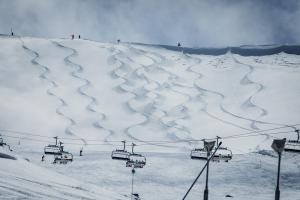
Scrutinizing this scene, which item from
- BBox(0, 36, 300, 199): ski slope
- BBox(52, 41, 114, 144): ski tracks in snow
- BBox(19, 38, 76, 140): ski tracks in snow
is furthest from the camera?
BBox(19, 38, 76, 140): ski tracks in snow

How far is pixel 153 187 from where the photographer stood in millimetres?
35344

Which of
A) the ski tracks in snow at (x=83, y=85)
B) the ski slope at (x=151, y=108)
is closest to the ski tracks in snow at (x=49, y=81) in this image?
the ski slope at (x=151, y=108)

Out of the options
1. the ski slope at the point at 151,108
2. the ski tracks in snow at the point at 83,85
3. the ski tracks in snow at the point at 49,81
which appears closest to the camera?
the ski slope at the point at 151,108

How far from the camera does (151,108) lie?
57438 mm

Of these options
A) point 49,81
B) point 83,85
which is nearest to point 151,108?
point 83,85

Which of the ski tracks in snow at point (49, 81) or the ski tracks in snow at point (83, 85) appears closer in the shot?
the ski tracks in snow at point (83, 85)

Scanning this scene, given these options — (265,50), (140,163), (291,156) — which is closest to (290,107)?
(291,156)

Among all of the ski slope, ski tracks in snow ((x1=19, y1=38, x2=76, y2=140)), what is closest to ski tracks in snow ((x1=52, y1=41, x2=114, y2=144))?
the ski slope

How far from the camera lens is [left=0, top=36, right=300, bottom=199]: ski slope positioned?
39062 millimetres

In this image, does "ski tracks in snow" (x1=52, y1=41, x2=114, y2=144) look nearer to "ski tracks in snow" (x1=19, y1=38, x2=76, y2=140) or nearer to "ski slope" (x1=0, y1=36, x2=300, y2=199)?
"ski slope" (x1=0, y1=36, x2=300, y2=199)

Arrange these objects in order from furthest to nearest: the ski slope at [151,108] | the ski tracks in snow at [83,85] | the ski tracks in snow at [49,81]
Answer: the ski tracks in snow at [49,81] → the ski tracks in snow at [83,85] → the ski slope at [151,108]

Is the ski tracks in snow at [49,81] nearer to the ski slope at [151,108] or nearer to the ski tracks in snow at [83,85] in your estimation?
the ski slope at [151,108]

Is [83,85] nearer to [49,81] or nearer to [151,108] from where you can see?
[49,81]

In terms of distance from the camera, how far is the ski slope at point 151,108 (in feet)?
128
